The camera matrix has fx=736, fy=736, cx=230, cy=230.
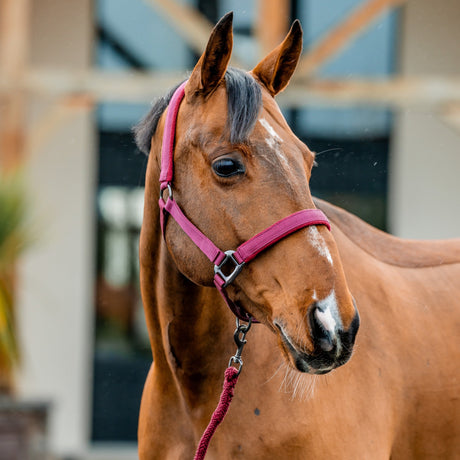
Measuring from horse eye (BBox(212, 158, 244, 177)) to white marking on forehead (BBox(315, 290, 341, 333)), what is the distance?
0.39 m

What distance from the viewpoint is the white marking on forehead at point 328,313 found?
1664 mm

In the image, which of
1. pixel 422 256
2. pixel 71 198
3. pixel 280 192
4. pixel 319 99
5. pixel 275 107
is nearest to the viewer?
pixel 280 192

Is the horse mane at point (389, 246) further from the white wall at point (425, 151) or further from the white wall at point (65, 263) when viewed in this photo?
the white wall at point (65, 263)

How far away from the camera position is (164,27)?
7.36 meters

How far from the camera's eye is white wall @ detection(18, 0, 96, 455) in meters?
7.21

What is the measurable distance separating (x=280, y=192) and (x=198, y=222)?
236mm

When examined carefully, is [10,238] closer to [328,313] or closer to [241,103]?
[241,103]

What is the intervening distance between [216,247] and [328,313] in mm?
347

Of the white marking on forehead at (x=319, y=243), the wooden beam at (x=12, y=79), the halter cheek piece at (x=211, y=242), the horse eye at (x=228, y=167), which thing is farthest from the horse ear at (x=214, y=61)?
the wooden beam at (x=12, y=79)

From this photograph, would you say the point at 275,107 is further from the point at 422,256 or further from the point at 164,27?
the point at 164,27

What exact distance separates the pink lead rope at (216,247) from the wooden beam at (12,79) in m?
4.28

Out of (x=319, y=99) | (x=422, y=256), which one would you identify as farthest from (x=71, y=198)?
(x=422, y=256)

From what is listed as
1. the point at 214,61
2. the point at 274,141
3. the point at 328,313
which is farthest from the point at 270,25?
the point at 328,313

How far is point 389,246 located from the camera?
2422 mm
